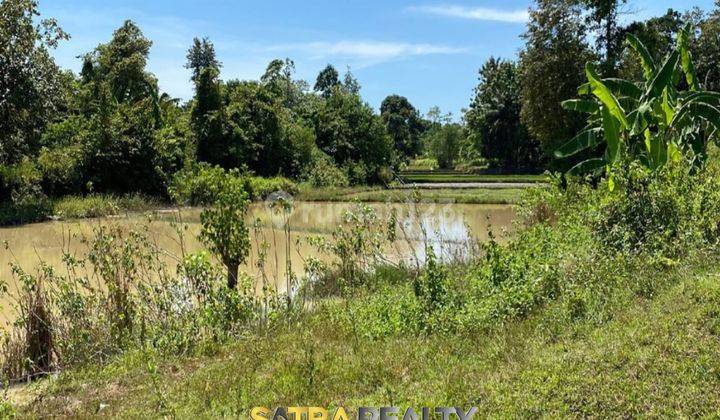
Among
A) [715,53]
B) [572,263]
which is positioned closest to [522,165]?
[715,53]

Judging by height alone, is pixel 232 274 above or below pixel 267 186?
below

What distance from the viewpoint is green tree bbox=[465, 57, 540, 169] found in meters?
40.5

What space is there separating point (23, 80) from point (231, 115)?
10.5 metres

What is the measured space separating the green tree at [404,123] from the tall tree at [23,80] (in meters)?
39.0

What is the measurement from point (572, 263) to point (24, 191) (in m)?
19.7

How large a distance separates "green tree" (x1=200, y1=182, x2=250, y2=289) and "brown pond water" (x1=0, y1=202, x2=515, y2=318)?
132cm

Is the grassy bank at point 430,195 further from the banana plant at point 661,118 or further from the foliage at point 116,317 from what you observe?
the foliage at point 116,317

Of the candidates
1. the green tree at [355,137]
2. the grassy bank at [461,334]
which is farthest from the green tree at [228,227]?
the green tree at [355,137]

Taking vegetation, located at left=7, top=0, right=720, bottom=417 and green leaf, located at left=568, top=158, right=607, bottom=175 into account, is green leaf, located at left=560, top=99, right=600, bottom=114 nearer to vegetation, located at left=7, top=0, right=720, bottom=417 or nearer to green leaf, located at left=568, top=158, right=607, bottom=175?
vegetation, located at left=7, top=0, right=720, bottom=417

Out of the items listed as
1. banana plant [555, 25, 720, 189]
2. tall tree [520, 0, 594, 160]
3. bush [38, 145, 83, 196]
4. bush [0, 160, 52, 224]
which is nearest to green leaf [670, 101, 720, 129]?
banana plant [555, 25, 720, 189]

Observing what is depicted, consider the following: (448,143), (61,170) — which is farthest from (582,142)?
(448,143)

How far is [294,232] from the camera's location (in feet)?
49.3

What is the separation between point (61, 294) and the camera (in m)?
5.50

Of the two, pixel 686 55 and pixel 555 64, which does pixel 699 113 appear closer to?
pixel 686 55
